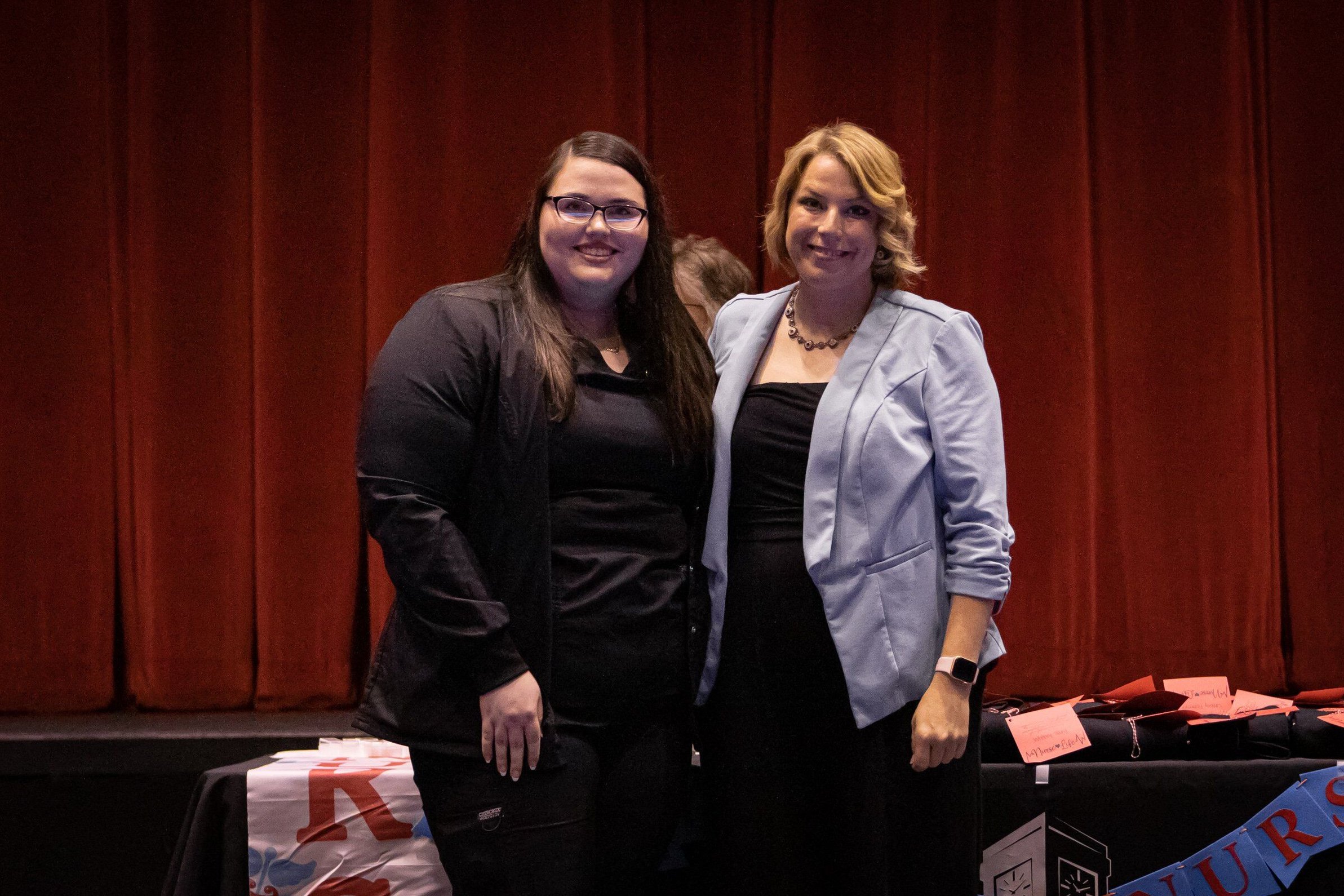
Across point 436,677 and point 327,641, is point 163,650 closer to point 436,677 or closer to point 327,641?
point 327,641

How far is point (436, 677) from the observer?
1381mm

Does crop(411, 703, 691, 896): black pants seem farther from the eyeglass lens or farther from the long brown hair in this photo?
the eyeglass lens

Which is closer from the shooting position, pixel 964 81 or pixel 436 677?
pixel 436 677

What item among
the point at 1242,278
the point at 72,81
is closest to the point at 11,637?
the point at 72,81

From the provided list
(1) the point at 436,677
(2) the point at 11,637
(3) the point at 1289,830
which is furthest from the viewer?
(2) the point at 11,637

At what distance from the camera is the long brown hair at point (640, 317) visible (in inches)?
57.4

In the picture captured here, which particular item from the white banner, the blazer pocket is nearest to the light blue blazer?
the blazer pocket

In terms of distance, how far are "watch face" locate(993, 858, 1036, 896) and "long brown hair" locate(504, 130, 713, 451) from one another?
1.16 m

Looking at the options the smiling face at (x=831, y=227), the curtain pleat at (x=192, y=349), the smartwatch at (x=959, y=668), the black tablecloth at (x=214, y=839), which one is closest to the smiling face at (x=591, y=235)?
the smiling face at (x=831, y=227)

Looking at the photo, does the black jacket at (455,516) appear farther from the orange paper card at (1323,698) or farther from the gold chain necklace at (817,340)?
the orange paper card at (1323,698)

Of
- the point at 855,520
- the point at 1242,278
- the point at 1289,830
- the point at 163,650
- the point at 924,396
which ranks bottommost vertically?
the point at 1289,830

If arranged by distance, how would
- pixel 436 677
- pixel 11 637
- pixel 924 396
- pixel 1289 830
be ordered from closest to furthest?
pixel 436 677 → pixel 924 396 → pixel 1289 830 → pixel 11 637

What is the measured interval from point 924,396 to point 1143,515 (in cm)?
202

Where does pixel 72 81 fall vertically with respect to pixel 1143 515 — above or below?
above
